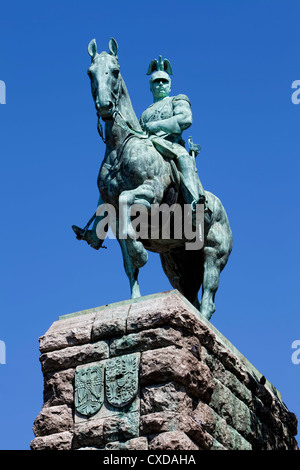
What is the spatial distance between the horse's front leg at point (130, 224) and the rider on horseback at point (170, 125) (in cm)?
94

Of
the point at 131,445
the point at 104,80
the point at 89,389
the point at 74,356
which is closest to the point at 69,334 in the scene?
the point at 74,356

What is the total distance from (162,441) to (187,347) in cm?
123

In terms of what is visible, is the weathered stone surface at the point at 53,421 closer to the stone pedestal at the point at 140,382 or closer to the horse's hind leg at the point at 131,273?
the stone pedestal at the point at 140,382

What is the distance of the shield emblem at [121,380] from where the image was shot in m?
11.4

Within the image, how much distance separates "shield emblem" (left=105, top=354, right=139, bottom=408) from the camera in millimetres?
11438

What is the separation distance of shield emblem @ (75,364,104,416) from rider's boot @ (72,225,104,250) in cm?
207

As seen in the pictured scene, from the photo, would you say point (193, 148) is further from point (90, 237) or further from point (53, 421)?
point (53, 421)

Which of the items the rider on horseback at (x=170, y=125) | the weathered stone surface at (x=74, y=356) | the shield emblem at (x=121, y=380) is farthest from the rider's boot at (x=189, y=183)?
the shield emblem at (x=121, y=380)

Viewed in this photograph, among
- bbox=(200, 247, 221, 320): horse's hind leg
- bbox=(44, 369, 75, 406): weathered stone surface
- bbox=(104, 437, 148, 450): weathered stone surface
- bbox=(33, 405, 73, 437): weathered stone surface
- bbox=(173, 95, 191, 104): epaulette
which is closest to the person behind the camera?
bbox=(104, 437, 148, 450): weathered stone surface

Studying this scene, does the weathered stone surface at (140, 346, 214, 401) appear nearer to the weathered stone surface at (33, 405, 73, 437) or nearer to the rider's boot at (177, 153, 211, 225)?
the weathered stone surface at (33, 405, 73, 437)

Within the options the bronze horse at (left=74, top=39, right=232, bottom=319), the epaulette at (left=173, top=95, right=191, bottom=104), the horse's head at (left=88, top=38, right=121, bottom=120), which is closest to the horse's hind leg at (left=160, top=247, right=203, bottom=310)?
the bronze horse at (left=74, top=39, right=232, bottom=319)
